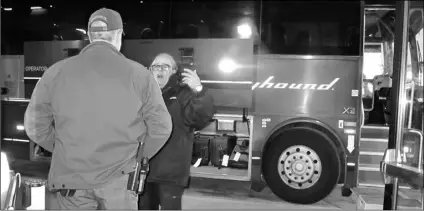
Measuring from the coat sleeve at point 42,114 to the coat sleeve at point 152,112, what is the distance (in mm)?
482

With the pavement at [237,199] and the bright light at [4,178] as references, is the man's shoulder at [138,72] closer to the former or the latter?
the bright light at [4,178]

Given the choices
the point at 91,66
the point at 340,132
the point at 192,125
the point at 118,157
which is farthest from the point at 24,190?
the point at 340,132

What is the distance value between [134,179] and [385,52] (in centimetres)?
420

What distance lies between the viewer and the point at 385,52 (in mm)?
5496

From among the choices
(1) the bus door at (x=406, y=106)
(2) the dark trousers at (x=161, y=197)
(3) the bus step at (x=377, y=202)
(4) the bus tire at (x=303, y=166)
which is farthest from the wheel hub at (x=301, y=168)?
(1) the bus door at (x=406, y=106)

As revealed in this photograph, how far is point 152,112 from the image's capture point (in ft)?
8.14

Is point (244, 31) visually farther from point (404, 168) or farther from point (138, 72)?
point (404, 168)

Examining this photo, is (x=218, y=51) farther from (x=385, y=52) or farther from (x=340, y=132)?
(x=385, y=52)

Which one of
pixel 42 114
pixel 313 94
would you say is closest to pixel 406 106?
pixel 42 114

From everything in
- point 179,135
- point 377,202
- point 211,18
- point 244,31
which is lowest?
point 377,202

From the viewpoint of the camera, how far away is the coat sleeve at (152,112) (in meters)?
2.42

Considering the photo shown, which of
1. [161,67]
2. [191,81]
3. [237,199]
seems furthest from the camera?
[237,199]

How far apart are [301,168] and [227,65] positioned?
1.55 m

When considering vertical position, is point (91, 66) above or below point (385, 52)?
below
